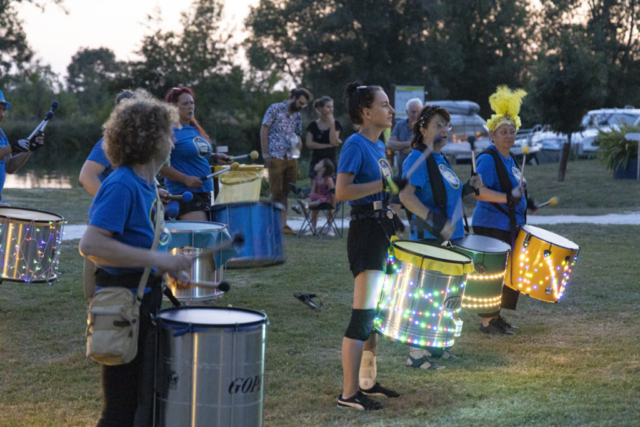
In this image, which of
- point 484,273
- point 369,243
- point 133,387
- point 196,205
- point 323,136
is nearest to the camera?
point 133,387

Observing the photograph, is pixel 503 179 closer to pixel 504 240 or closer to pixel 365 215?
pixel 504 240

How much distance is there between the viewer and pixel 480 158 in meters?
6.06

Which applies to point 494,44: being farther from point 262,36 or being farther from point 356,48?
point 262,36

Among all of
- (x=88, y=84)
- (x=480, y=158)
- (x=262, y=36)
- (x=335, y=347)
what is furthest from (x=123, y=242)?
(x=88, y=84)

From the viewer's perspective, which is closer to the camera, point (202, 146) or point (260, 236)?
point (260, 236)

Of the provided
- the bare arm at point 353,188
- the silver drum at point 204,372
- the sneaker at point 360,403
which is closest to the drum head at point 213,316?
the silver drum at point 204,372

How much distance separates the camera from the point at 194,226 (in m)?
5.84

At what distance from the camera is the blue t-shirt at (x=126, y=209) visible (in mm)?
2701

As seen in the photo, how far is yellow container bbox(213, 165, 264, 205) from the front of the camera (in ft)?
22.2

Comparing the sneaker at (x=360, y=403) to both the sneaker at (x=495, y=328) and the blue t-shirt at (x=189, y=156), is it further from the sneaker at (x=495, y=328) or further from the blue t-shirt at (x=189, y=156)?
the blue t-shirt at (x=189, y=156)

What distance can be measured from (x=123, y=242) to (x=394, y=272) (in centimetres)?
207

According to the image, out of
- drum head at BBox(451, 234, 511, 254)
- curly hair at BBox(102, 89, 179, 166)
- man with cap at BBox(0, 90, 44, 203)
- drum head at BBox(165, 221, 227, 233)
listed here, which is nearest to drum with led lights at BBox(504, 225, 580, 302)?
drum head at BBox(451, 234, 511, 254)

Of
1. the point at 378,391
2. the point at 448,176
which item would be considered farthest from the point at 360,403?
the point at 448,176

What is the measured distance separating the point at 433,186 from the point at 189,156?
209 centimetres
